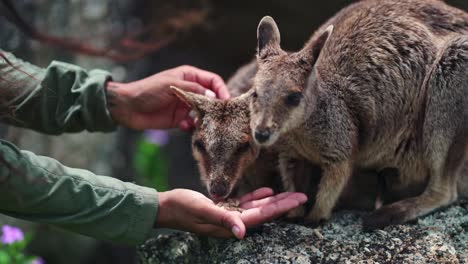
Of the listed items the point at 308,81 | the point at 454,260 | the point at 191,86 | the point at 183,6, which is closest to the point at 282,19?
the point at 183,6

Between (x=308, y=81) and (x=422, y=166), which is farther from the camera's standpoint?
(x=422, y=166)

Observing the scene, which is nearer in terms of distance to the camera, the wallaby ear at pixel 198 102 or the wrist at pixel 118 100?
the wallaby ear at pixel 198 102

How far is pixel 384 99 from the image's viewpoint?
4156 millimetres

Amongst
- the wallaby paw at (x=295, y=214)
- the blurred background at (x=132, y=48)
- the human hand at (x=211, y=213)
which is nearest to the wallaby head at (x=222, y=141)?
the human hand at (x=211, y=213)

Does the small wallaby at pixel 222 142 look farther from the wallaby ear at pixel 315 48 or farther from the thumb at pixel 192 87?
the wallaby ear at pixel 315 48

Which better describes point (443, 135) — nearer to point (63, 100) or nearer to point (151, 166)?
point (63, 100)

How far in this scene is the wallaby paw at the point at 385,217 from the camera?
153 inches

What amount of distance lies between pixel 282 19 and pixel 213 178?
3821 millimetres

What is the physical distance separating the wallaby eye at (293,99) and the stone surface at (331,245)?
0.78m

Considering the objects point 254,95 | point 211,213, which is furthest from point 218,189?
point 254,95

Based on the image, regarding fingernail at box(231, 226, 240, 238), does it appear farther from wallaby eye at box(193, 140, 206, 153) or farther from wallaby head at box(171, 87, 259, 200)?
wallaby eye at box(193, 140, 206, 153)

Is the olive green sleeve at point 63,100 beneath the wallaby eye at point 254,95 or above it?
beneath

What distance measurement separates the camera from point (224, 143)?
3.79 metres

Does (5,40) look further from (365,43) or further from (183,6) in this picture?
(365,43)
